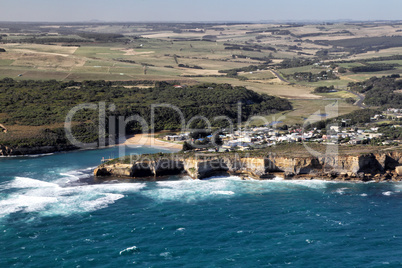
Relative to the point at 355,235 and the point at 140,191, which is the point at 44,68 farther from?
the point at 355,235

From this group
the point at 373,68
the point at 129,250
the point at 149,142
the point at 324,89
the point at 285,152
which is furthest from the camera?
the point at 373,68

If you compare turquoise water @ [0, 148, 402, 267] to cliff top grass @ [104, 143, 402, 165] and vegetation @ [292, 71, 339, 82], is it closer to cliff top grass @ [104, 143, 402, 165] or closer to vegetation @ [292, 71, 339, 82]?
cliff top grass @ [104, 143, 402, 165]

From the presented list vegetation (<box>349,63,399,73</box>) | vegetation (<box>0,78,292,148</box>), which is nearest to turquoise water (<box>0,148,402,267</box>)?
vegetation (<box>0,78,292,148</box>)

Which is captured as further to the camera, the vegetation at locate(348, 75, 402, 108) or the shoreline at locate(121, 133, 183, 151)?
the vegetation at locate(348, 75, 402, 108)

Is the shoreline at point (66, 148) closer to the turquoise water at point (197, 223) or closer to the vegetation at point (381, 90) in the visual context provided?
the turquoise water at point (197, 223)

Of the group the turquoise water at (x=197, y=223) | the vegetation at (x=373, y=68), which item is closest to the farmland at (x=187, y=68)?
the vegetation at (x=373, y=68)

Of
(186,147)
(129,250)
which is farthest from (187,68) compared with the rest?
(129,250)

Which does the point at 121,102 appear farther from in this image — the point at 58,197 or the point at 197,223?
the point at 197,223
